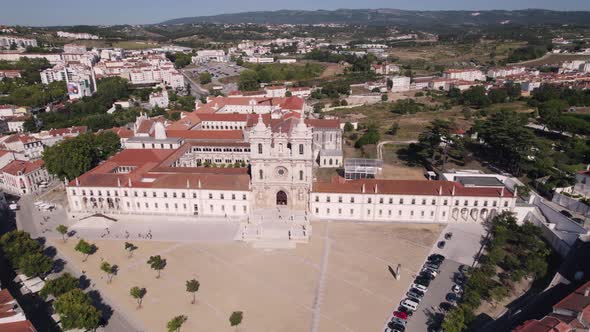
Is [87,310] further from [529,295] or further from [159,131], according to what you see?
[159,131]

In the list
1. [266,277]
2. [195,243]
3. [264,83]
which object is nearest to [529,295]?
[266,277]

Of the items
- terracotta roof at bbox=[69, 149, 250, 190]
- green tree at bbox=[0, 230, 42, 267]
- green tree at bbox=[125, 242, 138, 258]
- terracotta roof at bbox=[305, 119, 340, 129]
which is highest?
terracotta roof at bbox=[305, 119, 340, 129]

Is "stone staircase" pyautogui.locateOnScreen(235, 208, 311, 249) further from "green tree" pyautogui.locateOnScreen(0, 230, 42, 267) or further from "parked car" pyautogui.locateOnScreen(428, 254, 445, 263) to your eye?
"green tree" pyautogui.locateOnScreen(0, 230, 42, 267)

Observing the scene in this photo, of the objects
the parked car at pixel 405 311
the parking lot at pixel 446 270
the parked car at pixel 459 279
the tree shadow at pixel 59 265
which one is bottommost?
the parking lot at pixel 446 270

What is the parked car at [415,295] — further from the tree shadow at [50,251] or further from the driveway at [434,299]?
the tree shadow at [50,251]

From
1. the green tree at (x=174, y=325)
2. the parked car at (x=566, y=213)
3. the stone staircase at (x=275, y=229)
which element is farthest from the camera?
Result: the parked car at (x=566, y=213)

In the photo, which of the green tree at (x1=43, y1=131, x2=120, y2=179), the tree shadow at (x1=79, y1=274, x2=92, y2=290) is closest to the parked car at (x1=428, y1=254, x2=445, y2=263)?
the tree shadow at (x1=79, y1=274, x2=92, y2=290)

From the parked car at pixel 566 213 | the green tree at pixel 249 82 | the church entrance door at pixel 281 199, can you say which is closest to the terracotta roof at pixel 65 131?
the church entrance door at pixel 281 199
